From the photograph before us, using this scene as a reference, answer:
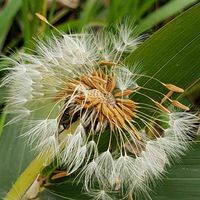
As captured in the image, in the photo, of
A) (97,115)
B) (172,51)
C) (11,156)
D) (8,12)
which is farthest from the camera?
(8,12)

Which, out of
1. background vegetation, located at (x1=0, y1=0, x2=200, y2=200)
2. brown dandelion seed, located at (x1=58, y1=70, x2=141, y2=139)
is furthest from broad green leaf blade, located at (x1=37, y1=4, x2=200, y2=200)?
brown dandelion seed, located at (x1=58, y1=70, x2=141, y2=139)

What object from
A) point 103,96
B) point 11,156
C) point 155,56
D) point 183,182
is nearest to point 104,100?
point 103,96

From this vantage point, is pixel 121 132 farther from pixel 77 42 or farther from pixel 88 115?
pixel 77 42

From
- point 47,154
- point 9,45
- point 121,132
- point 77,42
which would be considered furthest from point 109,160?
point 9,45

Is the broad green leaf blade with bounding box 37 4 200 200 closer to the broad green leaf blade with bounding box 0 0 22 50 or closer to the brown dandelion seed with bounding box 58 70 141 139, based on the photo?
the brown dandelion seed with bounding box 58 70 141 139

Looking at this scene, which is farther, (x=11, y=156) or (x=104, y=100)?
(x=11, y=156)

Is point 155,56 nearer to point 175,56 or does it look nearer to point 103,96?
point 175,56

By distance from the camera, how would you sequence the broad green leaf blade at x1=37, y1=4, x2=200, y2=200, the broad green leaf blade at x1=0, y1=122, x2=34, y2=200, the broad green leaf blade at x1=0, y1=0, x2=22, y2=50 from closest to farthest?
the broad green leaf blade at x1=37, y1=4, x2=200, y2=200 < the broad green leaf blade at x1=0, y1=122, x2=34, y2=200 < the broad green leaf blade at x1=0, y1=0, x2=22, y2=50
